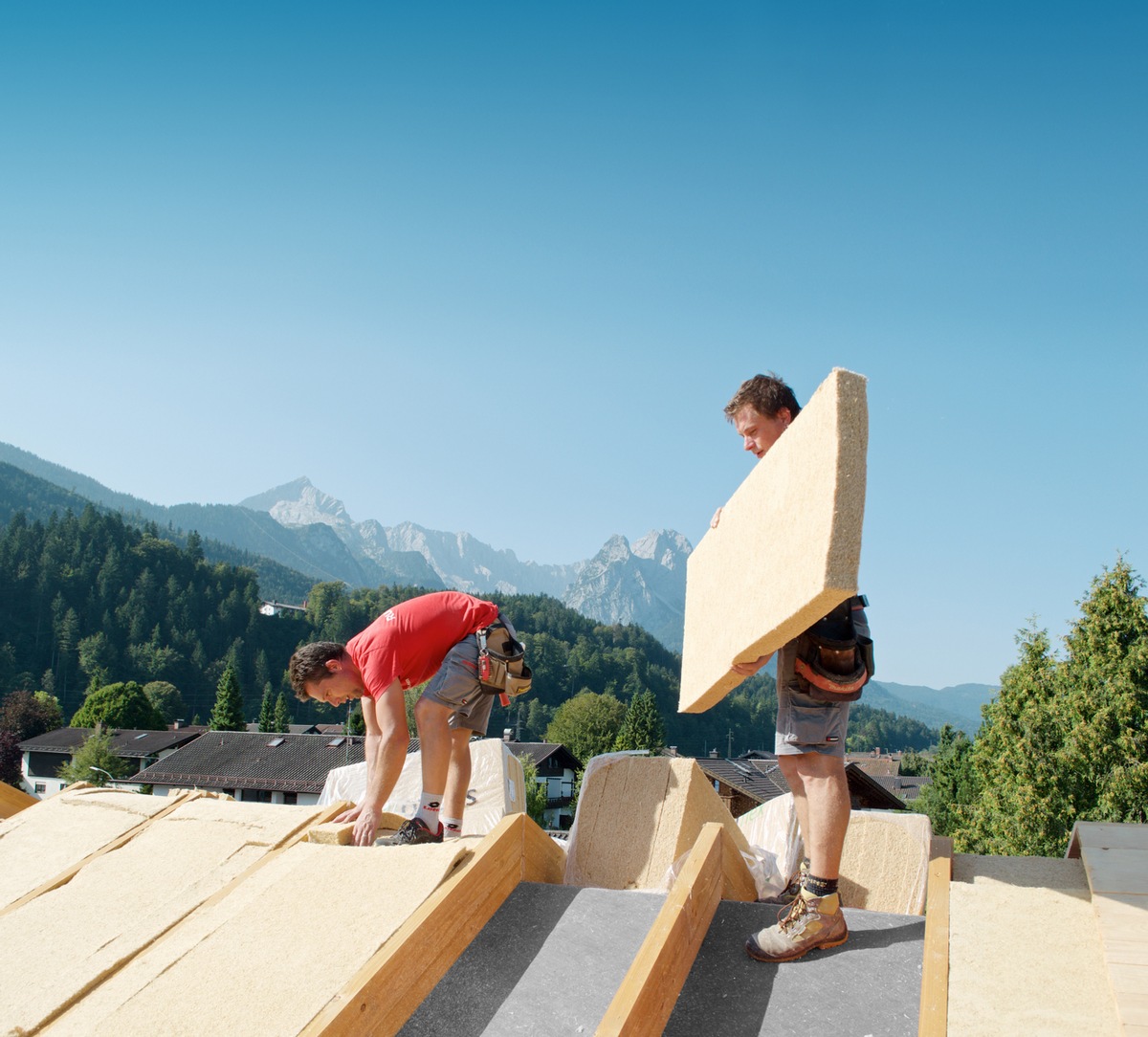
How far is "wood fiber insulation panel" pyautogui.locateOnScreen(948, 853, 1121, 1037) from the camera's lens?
2.80m

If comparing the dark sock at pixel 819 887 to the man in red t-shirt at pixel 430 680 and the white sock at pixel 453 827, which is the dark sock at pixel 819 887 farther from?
the white sock at pixel 453 827

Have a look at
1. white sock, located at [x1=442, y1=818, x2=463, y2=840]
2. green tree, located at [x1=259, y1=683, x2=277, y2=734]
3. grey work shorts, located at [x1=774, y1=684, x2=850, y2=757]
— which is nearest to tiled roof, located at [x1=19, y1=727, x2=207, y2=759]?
green tree, located at [x1=259, y1=683, x2=277, y2=734]

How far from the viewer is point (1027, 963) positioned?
10.0 ft

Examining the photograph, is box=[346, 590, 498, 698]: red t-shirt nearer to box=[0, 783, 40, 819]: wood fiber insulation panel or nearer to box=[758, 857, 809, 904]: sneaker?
box=[758, 857, 809, 904]: sneaker

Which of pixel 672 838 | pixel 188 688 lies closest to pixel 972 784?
pixel 672 838

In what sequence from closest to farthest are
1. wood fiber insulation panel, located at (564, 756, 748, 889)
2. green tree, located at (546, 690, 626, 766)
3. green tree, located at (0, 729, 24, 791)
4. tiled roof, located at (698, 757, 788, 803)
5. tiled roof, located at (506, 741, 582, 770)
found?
wood fiber insulation panel, located at (564, 756, 748, 889) → tiled roof, located at (698, 757, 788, 803) → green tree, located at (0, 729, 24, 791) → tiled roof, located at (506, 741, 582, 770) → green tree, located at (546, 690, 626, 766)

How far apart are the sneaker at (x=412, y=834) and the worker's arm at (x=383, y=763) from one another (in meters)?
0.19

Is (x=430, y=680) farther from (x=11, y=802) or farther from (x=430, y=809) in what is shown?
(x=11, y=802)

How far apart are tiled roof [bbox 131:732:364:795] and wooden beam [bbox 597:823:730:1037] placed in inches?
2353

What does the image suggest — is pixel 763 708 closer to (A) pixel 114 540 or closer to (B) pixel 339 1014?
(A) pixel 114 540

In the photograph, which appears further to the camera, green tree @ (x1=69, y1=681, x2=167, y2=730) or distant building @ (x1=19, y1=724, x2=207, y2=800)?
green tree @ (x1=69, y1=681, x2=167, y2=730)

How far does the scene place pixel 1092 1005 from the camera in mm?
2830

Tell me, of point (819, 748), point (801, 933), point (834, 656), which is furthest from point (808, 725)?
point (801, 933)

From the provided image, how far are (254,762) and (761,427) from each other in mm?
67799
